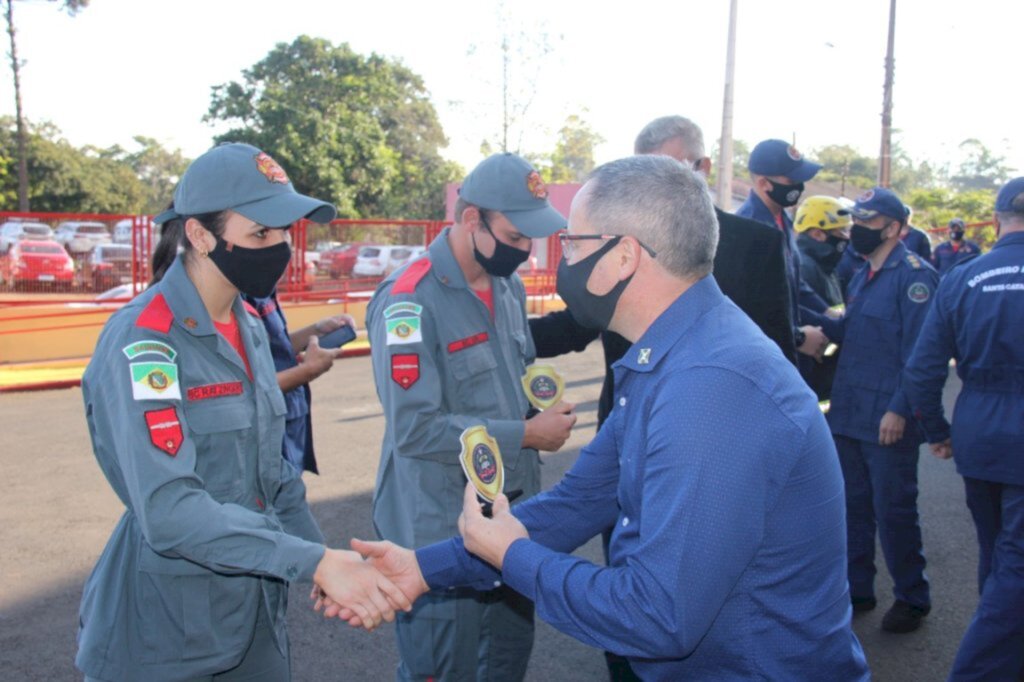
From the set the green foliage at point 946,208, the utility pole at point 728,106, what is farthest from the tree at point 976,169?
the utility pole at point 728,106

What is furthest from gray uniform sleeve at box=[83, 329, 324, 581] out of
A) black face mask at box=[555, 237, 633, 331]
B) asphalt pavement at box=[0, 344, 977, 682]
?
asphalt pavement at box=[0, 344, 977, 682]

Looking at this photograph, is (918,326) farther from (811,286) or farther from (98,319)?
(98,319)

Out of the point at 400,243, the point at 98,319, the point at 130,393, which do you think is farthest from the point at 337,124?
the point at 130,393

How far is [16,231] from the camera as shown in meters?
12.7

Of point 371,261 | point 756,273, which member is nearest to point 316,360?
point 756,273

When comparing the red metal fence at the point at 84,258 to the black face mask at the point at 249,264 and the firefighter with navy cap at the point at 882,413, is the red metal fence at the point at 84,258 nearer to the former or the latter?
the firefighter with navy cap at the point at 882,413

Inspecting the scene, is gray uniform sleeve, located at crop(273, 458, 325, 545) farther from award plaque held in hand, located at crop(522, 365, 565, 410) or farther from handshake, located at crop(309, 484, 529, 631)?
award plaque held in hand, located at crop(522, 365, 565, 410)

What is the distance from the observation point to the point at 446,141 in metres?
49.2

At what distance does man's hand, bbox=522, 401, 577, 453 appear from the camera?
319 centimetres

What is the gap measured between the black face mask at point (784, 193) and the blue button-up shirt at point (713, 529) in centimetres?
268

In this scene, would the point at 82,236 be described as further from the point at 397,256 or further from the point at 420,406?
the point at 420,406

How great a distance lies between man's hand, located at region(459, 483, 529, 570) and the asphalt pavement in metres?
2.33

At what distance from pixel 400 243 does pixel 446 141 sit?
3242 centimetres

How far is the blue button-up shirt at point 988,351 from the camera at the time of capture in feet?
12.6
